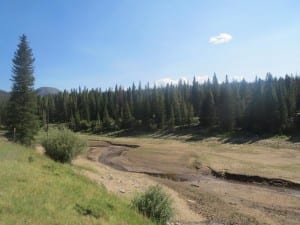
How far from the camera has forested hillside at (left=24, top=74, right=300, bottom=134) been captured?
86562mm

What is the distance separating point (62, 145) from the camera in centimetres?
3538

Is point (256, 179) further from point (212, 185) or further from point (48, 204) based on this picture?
point (48, 204)

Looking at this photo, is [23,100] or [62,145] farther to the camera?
[23,100]

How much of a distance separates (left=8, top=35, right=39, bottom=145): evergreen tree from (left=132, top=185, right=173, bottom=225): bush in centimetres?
3750

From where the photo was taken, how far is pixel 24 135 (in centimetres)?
5247

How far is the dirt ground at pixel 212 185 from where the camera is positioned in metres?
25.3

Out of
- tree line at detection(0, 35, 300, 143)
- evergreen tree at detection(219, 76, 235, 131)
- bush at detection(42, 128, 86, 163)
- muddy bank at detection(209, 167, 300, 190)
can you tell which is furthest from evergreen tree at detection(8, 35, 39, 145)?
evergreen tree at detection(219, 76, 235, 131)

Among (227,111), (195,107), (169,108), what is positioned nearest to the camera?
(227,111)

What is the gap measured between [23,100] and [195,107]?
75950 mm

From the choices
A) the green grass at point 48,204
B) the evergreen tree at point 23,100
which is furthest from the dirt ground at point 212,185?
the evergreen tree at point 23,100

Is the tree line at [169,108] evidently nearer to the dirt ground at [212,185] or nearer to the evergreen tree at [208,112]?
the evergreen tree at [208,112]

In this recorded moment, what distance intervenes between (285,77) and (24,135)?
3203 inches

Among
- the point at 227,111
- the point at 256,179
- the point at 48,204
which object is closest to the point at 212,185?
the point at 256,179

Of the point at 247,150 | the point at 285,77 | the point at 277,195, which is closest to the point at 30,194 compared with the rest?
the point at 277,195
